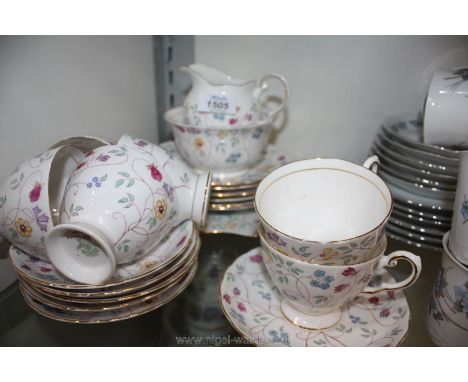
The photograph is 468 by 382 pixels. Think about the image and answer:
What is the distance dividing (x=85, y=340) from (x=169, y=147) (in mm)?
401

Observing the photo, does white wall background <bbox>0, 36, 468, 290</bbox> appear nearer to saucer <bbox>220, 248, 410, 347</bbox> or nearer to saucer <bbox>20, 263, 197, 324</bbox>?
saucer <bbox>20, 263, 197, 324</bbox>

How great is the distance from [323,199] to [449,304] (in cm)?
21

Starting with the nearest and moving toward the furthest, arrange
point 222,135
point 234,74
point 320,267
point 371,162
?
1. point 320,267
2. point 371,162
3. point 222,135
4. point 234,74

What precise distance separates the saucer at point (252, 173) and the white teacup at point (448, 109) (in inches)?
9.2

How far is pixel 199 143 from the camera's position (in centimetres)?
69

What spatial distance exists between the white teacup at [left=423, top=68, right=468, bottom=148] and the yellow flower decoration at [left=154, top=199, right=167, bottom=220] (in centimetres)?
38

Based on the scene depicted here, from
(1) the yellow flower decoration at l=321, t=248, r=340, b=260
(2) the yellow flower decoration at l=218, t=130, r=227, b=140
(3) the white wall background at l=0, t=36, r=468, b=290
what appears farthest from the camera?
(2) the yellow flower decoration at l=218, t=130, r=227, b=140

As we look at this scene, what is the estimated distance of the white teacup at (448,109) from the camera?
0.56m

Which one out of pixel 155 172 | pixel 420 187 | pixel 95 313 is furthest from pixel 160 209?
pixel 420 187

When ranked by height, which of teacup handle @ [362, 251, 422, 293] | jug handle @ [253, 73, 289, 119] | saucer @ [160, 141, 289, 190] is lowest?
saucer @ [160, 141, 289, 190]

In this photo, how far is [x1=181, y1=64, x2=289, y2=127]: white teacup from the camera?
0.70m

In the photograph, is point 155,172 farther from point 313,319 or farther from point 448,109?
point 448,109

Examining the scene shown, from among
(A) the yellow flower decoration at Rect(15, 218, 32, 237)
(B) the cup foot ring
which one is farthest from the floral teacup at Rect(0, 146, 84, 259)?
(B) the cup foot ring
